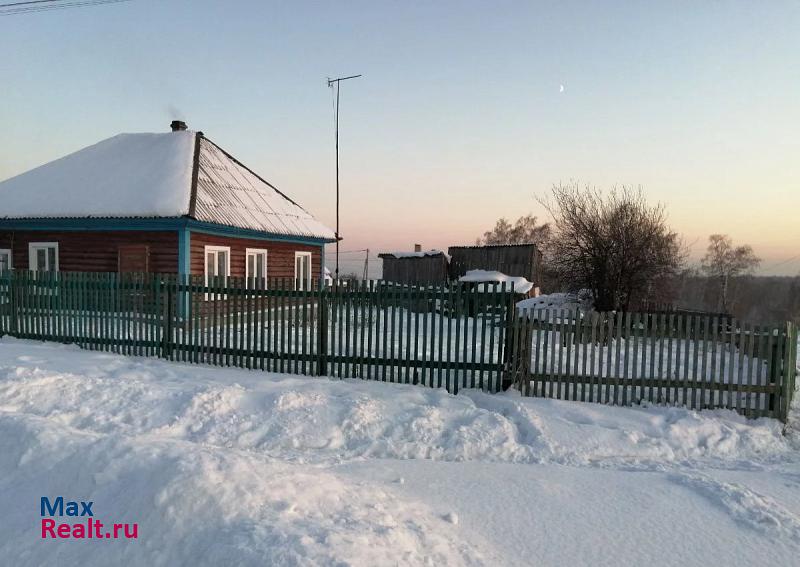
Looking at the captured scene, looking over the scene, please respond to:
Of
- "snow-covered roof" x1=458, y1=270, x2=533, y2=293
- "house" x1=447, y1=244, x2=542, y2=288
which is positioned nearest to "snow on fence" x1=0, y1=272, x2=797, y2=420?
"snow-covered roof" x1=458, y1=270, x2=533, y2=293

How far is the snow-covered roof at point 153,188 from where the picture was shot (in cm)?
1474

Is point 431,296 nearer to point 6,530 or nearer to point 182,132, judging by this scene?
point 6,530

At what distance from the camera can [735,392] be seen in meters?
7.34

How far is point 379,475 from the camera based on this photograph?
16.2 ft

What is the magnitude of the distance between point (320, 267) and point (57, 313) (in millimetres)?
12067

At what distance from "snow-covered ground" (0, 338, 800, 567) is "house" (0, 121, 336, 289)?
6707mm

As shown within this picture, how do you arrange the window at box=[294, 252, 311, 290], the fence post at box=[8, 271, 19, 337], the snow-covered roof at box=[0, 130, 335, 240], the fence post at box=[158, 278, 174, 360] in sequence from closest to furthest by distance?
1. the fence post at box=[158, 278, 174, 360]
2. the fence post at box=[8, 271, 19, 337]
3. the snow-covered roof at box=[0, 130, 335, 240]
4. the window at box=[294, 252, 311, 290]

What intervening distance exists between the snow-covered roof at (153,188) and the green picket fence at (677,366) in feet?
34.7

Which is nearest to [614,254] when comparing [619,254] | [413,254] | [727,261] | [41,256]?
[619,254]

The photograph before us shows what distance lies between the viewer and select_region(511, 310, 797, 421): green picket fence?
6938mm

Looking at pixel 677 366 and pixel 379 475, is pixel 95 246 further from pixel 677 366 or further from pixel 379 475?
pixel 677 366

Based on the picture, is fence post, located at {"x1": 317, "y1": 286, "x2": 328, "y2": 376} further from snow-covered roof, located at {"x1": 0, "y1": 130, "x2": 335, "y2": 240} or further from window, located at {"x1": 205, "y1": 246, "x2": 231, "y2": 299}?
window, located at {"x1": 205, "y1": 246, "x2": 231, "y2": 299}

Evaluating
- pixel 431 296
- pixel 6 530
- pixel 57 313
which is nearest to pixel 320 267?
pixel 57 313

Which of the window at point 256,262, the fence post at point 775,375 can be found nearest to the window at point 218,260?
the window at point 256,262
